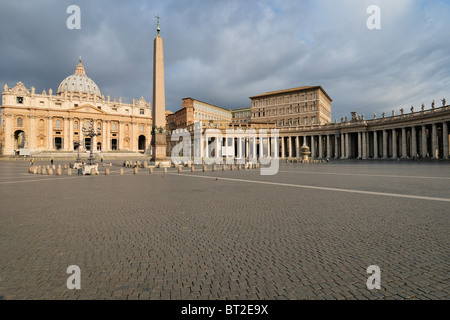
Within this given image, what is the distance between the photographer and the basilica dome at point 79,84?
120 meters

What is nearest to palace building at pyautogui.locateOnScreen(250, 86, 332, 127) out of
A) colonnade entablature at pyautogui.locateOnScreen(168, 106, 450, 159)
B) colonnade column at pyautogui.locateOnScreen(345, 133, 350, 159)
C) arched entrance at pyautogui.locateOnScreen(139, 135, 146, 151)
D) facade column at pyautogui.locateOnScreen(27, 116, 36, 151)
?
colonnade entablature at pyautogui.locateOnScreen(168, 106, 450, 159)

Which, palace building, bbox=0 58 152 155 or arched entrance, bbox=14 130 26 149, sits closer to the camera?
palace building, bbox=0 58 152 155

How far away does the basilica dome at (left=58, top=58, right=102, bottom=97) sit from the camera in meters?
120

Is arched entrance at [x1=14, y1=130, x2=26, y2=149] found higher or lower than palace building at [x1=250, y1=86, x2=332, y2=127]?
lower

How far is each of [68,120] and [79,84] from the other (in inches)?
1375

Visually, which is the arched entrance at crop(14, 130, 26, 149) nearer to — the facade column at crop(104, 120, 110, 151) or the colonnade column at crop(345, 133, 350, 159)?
the facade column at crop(104, 120, 110, 151)

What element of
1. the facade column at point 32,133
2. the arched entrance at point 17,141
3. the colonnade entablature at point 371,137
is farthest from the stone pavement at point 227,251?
the arched entrance at point 17,141

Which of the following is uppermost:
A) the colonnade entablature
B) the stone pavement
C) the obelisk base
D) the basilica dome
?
the basilica dome

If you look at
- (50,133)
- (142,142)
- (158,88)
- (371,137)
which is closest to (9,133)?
(50,133)

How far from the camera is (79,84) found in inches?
4786

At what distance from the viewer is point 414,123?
46.3 metres

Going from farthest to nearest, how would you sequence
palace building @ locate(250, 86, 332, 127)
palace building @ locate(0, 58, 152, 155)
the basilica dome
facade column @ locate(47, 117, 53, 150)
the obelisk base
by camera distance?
the basilica dome, facade column @ locate(47, 117, 53, 150), palace building @ locate(0, 58, 152, 155), palace building @ locate(250, 86, 332, 127), the obelisk base

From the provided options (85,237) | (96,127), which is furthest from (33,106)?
(85,237)

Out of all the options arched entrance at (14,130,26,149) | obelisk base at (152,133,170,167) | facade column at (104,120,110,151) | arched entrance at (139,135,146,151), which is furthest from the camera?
arched entrance at (139,135,146,151)
